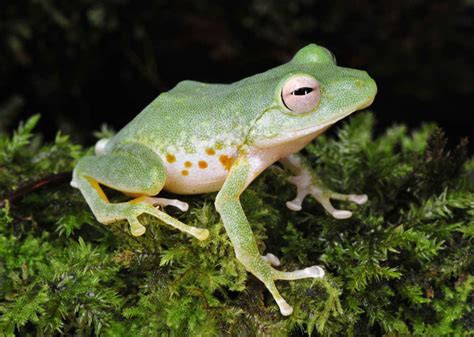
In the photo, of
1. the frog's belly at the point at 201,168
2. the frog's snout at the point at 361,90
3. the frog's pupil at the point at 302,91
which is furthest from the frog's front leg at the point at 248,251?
the frog's snout at the point at 361,90

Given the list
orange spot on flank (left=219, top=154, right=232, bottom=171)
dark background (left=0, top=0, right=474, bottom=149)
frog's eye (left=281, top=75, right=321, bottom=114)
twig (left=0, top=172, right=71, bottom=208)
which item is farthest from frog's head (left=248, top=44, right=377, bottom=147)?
dark background (left=0, top=0, right=474, bottom=149)

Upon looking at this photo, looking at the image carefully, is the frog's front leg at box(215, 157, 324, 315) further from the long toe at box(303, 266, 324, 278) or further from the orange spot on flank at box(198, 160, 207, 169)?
the orange spot on flank at box(198, 160, 207, 169)

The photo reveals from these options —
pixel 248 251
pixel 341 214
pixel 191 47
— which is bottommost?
pixel 191 47

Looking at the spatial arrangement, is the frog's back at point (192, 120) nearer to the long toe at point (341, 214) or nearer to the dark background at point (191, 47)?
the long toe at point (341, 214)

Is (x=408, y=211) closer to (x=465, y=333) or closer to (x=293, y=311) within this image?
(x=465, y=333)

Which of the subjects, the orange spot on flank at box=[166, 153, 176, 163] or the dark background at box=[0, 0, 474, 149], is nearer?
the orange spot on flank at box=[166, 153, 176, 163]

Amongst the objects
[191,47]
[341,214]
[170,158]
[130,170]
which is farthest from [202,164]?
[191,47]

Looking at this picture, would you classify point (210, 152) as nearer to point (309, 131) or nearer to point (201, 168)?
point (201, 168)
